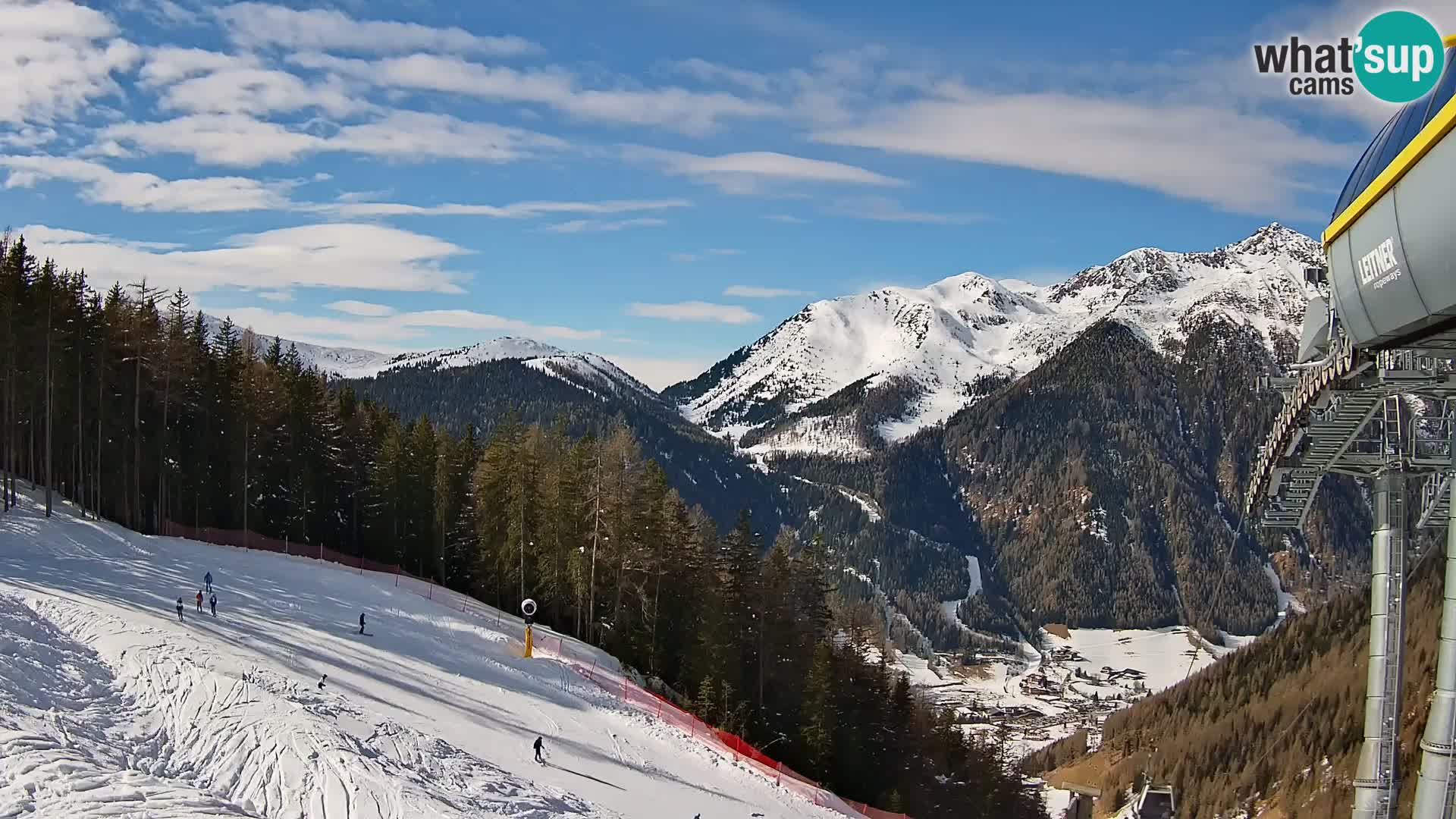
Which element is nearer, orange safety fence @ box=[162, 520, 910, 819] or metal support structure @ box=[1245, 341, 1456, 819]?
metal support structure @ box=[1245, 341, 1456, 819]

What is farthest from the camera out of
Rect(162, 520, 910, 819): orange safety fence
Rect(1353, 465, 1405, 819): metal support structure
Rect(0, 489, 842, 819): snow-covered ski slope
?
Rect(162, 520, 910, 819): orange safety fence

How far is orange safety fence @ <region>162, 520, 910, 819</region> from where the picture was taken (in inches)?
1324

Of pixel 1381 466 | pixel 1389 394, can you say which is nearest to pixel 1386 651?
pixel 1381 466

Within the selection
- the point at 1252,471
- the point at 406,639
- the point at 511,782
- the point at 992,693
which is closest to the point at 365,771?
the point at 511,782

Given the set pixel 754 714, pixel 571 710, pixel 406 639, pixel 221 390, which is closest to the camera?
pixel 571 710

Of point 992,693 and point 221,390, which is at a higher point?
point 221,390

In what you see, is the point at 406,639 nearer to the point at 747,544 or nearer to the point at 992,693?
the point at 747,544

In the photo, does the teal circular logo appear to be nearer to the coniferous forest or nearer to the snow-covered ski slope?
the snow-covered ski slope

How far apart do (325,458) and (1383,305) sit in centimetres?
5843

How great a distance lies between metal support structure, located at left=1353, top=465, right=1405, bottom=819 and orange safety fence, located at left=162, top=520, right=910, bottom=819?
1742cm

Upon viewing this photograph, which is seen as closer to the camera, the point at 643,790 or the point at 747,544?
the point at 643,790

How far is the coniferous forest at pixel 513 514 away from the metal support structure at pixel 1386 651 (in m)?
25.9

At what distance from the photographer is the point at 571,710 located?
32750mm

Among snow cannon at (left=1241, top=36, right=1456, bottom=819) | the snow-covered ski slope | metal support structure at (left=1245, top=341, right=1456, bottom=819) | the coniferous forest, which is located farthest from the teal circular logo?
the coniferous forest
